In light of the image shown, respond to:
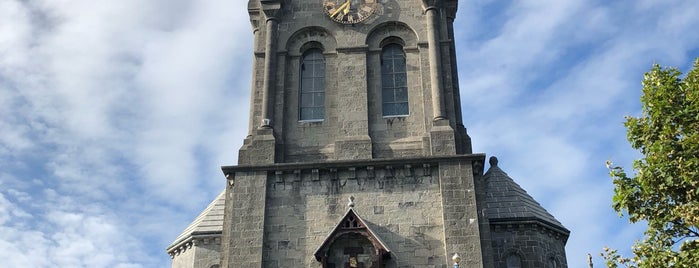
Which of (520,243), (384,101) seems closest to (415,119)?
(384,101)

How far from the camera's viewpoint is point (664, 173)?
63.1 ft

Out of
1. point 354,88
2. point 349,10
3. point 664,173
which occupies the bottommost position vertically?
point 664,173

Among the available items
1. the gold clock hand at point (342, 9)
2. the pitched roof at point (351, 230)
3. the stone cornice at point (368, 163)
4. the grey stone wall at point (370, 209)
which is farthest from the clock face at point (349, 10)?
the pitched roof at point (351, 230)

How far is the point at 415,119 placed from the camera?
1096 inches

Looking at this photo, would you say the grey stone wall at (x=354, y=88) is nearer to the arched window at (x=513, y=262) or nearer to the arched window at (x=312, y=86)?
the arched window at (x=312, y=86)

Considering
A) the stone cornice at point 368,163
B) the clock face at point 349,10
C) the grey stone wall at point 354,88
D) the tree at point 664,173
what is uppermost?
the clock face at point 349,10

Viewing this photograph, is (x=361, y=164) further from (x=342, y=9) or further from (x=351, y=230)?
(x=342, y=9)

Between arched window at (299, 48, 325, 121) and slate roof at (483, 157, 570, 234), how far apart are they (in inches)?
281

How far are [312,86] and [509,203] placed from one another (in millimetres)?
8605

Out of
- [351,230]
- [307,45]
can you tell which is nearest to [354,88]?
[307,45]

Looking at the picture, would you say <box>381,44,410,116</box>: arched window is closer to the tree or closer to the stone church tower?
the stone church tower

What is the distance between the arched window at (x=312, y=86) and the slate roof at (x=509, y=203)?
713cm

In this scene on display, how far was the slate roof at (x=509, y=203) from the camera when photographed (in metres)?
28.3

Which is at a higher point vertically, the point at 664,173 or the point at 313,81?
the point at 313,81
